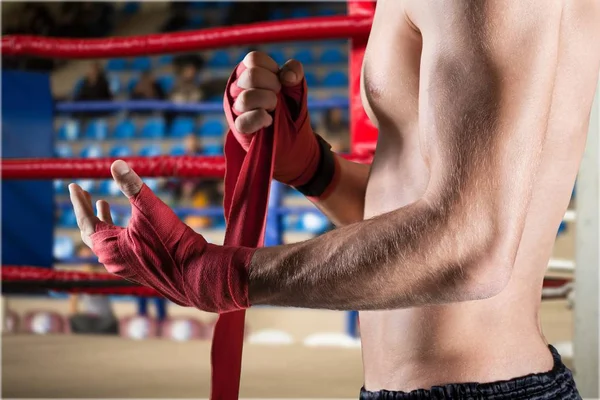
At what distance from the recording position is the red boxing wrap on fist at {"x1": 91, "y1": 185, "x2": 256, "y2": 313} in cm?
60

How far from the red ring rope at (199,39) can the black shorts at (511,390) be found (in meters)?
0.90

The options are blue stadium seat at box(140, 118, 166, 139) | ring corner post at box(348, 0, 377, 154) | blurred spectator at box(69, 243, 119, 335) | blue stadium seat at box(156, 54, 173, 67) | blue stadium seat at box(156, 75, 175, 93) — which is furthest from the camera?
blue stadium seat at box(156, 54, 173, 67)

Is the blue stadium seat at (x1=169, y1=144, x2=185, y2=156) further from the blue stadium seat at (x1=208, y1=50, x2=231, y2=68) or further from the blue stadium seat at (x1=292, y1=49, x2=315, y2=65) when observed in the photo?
the blue stadium seat at (x1=292, y1=49, x2=315, y2=65)

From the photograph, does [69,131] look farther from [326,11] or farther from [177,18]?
[326,11]

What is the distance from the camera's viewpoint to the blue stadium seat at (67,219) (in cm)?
645

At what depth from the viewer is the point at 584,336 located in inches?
48.8

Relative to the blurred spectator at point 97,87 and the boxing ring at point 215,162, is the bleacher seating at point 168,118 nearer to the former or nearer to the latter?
the blurred spectator at point 97,87

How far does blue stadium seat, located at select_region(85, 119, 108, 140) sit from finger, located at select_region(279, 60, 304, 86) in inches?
249

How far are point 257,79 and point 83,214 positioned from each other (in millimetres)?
238

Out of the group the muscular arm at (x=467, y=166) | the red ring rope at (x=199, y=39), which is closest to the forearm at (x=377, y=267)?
the muscular arm at (x=467, y=166)

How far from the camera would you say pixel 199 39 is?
1.67 meters

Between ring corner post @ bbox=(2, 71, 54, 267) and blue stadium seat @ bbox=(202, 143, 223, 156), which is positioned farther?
blue stadium seat @ bbox=(202, 143, 223, 156)

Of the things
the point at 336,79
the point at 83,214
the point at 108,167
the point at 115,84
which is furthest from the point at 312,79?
the point at 83,214

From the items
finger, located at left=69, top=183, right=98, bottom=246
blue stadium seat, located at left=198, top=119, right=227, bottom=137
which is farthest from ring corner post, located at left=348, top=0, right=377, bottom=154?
blue stadium seat, located at left=198, top=119, right=227, bottom=137
